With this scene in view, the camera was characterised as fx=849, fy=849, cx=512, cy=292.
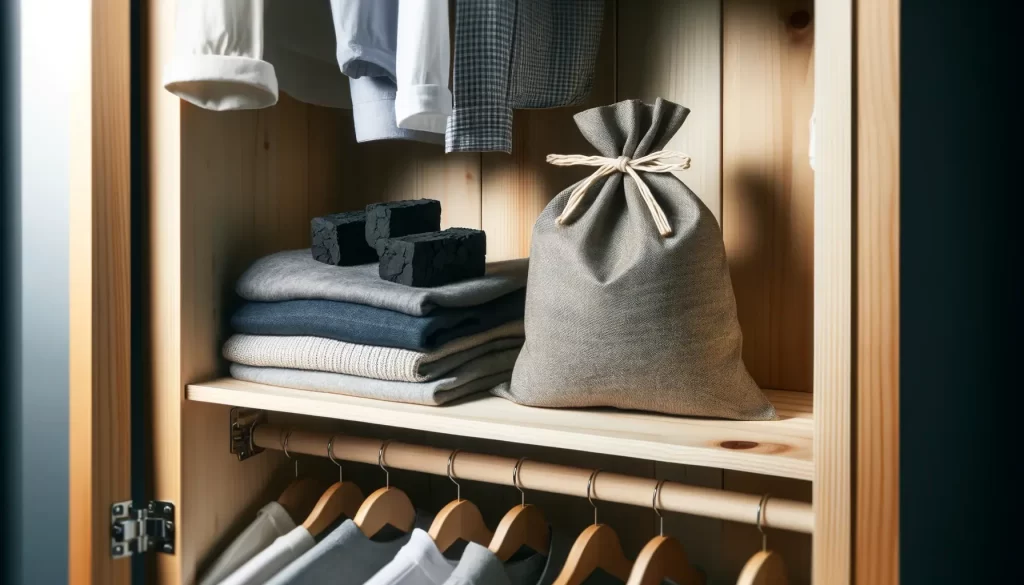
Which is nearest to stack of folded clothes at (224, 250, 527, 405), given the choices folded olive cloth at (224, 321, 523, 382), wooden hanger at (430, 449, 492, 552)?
folded olive cloth at (224, 321, 523, 382)

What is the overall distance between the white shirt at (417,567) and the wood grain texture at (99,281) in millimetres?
331

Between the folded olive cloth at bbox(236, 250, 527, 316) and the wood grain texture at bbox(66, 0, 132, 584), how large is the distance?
0.15 meters

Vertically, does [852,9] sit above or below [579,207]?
above

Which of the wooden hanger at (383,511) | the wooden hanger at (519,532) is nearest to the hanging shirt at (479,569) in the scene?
the wooden hanger at (519,532)

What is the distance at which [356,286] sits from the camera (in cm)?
94

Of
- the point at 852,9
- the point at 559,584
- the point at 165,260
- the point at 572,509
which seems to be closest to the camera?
the point at 852,9

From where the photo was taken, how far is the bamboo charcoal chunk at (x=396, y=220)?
98cm

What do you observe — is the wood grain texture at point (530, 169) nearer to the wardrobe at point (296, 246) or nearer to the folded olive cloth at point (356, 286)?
the wardrobe at point (296, 246)

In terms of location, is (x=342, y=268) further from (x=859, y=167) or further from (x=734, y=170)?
(x=859, y=167)

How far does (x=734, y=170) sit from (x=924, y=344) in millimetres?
287

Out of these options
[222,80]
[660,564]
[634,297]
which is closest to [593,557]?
[660,564]

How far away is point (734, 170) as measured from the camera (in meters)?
1.01

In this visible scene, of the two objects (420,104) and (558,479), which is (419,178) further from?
(558,479)

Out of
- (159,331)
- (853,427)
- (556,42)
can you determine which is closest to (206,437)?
(159,331)
